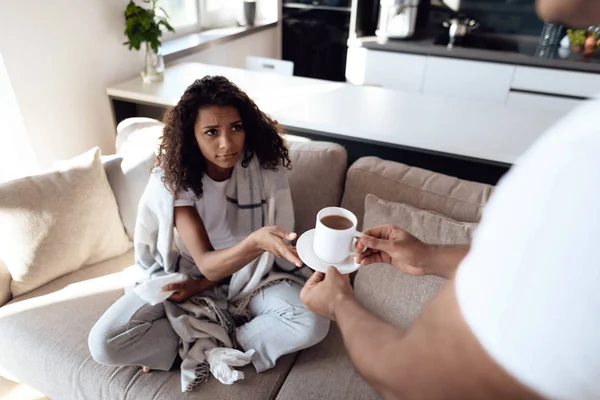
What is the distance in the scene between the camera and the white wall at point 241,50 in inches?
116

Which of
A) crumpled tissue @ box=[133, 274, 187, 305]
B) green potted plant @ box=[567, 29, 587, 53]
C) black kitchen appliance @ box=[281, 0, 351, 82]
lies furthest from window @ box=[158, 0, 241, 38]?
green potted plant @ box=[567, 29, 587, 53]

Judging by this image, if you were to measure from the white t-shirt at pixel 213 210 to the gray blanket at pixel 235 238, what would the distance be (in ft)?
0.08

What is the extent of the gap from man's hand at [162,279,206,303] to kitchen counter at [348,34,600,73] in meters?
2.41

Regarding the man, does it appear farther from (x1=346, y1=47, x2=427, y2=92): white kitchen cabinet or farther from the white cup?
(x1=346, y1=47, x2=427, y2=92): white kitchen cabinet

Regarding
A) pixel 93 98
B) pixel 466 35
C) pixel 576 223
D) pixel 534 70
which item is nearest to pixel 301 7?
pixel 466 35

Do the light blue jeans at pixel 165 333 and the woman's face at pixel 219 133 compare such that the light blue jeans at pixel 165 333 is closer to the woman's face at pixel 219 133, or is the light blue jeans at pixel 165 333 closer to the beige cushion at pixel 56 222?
the beige cushion at pixel 56 222

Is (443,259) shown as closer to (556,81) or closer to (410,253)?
(410,253)

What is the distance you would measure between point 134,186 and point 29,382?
0.73m

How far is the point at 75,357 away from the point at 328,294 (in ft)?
2.90

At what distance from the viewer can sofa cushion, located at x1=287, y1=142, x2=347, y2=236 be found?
153cm

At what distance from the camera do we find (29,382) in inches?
55.1

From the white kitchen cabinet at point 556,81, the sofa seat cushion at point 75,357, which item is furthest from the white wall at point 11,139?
the white kitchen cabinet at point 556,81

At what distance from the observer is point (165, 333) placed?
1.29 m

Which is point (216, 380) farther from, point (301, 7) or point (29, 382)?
point (301, 7)
